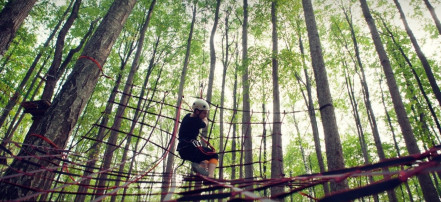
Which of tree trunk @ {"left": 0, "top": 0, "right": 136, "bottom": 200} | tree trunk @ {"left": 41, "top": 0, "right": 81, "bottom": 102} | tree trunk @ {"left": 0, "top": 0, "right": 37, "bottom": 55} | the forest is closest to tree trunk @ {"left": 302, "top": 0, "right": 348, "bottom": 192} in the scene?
the forest

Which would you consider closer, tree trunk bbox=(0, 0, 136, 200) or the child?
tree trunk bbox=(0, 0, 136, 200)

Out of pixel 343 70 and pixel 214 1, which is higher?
pixel 214 1

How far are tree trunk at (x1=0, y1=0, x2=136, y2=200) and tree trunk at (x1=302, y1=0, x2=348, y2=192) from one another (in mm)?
3407

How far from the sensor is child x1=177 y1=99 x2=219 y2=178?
405 cm

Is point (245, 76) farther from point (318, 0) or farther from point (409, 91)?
point (318, 0)

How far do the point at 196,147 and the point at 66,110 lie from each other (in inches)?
85.0

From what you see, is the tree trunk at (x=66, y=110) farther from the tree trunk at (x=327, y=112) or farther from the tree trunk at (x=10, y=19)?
the tree trunk at (x=327, y=112)

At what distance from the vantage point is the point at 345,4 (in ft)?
45.4

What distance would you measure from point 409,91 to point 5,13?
13.7m

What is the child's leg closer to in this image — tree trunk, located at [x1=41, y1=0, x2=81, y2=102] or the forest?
the forest

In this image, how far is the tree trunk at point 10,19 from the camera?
3359mm

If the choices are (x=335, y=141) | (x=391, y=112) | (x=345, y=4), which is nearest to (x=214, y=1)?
(x=345, y=4)

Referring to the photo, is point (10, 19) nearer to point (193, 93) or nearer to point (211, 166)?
point (211, 166)

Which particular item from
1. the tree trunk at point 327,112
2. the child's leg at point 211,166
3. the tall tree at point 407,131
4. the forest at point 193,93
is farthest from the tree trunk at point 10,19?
the tall tree at point 407,131
